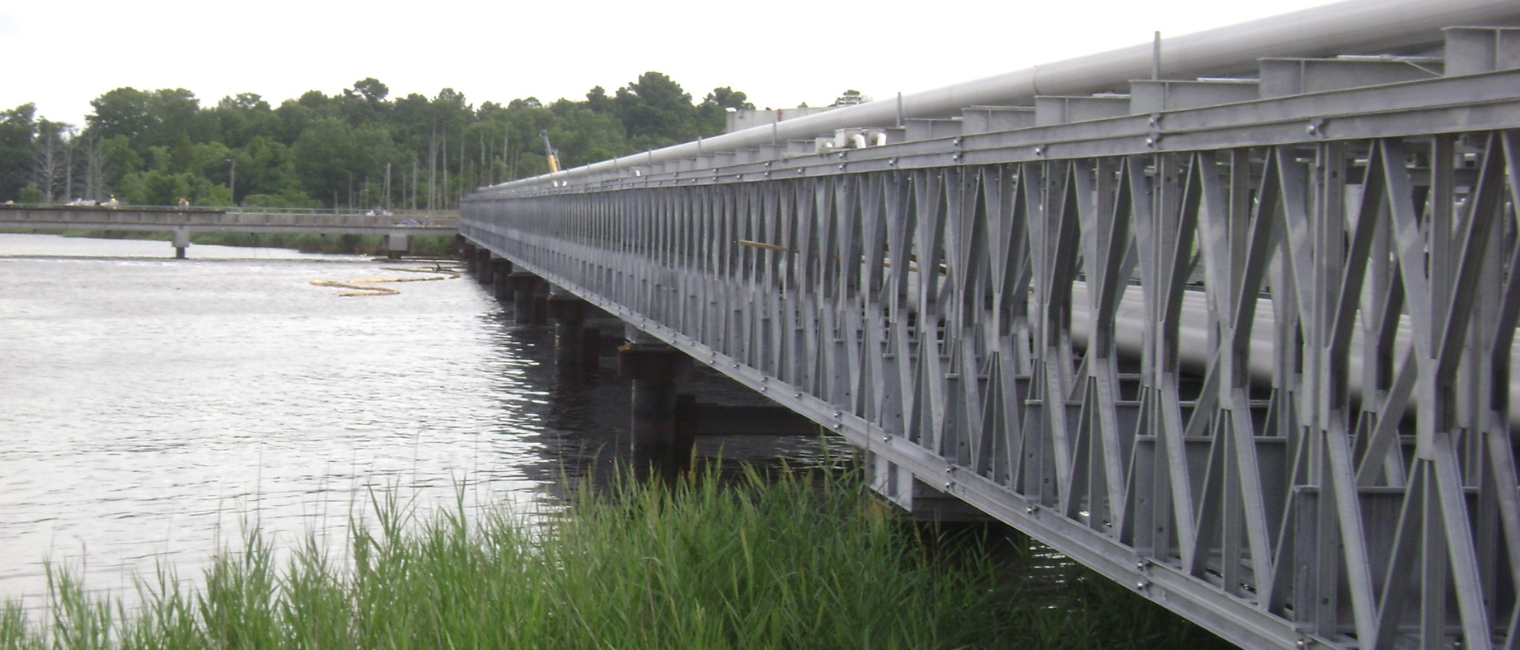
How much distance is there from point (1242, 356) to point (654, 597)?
4.26 metres

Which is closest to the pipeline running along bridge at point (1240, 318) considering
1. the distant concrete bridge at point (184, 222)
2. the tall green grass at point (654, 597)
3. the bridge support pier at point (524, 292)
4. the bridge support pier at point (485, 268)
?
the tall green grass at point (654, 597)

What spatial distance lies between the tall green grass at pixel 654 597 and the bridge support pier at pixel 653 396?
11.9 meters

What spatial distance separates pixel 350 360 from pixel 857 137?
30248mm

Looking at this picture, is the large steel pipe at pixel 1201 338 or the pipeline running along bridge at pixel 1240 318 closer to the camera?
the pipeline running along bridge at pixel 1240 318

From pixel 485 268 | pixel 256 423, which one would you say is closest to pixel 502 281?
pixel 485 268

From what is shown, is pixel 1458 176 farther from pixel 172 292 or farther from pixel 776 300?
pixel 172 292

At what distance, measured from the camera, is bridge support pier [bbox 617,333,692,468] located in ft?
76.8

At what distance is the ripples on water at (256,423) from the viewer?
19344mm

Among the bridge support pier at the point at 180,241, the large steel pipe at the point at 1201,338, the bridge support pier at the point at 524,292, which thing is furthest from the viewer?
the bridge support pier at the point at 180,241

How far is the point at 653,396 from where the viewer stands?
2367cm

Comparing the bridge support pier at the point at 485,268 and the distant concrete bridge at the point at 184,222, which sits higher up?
A: the distant concrete bridge at the point at 184,222

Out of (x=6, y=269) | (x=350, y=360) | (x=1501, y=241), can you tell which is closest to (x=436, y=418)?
(x=350, y=360)

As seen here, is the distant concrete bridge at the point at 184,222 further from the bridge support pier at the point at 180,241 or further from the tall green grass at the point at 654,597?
the tall green grass at the point at 654,597

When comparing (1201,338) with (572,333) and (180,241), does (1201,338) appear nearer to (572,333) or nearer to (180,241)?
(572,333)
